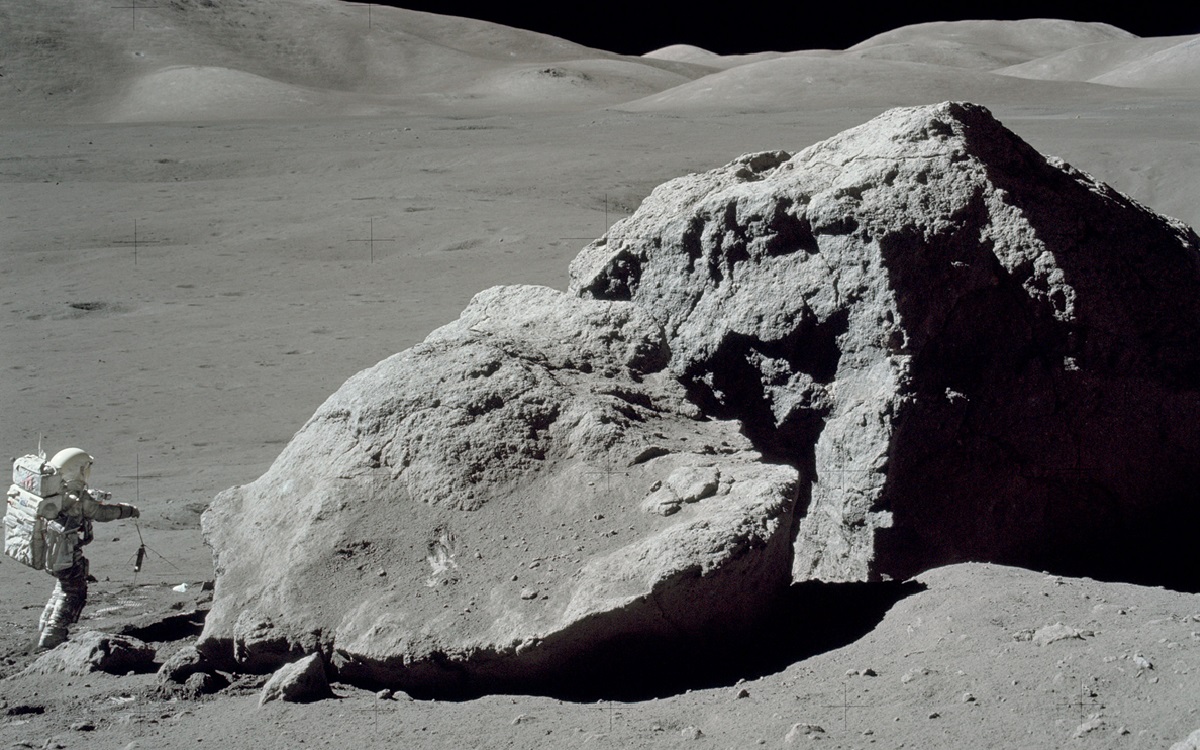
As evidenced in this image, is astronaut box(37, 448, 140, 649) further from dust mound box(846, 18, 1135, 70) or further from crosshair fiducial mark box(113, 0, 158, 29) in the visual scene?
dust mound box(846, 18, 1135, 70)

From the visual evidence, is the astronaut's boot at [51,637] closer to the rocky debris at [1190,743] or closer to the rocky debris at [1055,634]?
the rocky debris at [1055,634]

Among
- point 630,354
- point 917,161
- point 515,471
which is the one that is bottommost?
point 515,471

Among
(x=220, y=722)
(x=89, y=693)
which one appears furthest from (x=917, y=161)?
(x=89, y=693)

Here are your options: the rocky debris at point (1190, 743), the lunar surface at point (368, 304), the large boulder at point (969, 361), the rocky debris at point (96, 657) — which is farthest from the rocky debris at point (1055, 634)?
the rocky debris at point (96, 657)

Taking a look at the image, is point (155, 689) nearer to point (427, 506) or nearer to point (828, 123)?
point (427, 506)

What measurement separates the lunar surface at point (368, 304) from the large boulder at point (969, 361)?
0.32m

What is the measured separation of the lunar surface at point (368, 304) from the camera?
231cm

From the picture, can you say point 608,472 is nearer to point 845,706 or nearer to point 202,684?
point 845,706

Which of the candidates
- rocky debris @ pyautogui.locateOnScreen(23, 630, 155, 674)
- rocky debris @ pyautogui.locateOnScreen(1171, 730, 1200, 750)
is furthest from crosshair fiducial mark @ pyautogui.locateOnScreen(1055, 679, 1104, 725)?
rocky debris @ pyautogui.locateOnScreen(23, 630, 155, 674)

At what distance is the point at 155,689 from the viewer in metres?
2.86

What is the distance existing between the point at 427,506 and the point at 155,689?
813 mm

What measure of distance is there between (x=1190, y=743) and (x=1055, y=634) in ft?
1.91

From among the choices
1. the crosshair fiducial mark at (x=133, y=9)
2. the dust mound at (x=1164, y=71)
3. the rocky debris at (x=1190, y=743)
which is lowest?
the rocky debris at (x=1190, y=743)

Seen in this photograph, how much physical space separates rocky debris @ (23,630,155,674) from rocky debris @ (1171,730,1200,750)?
2.49m
